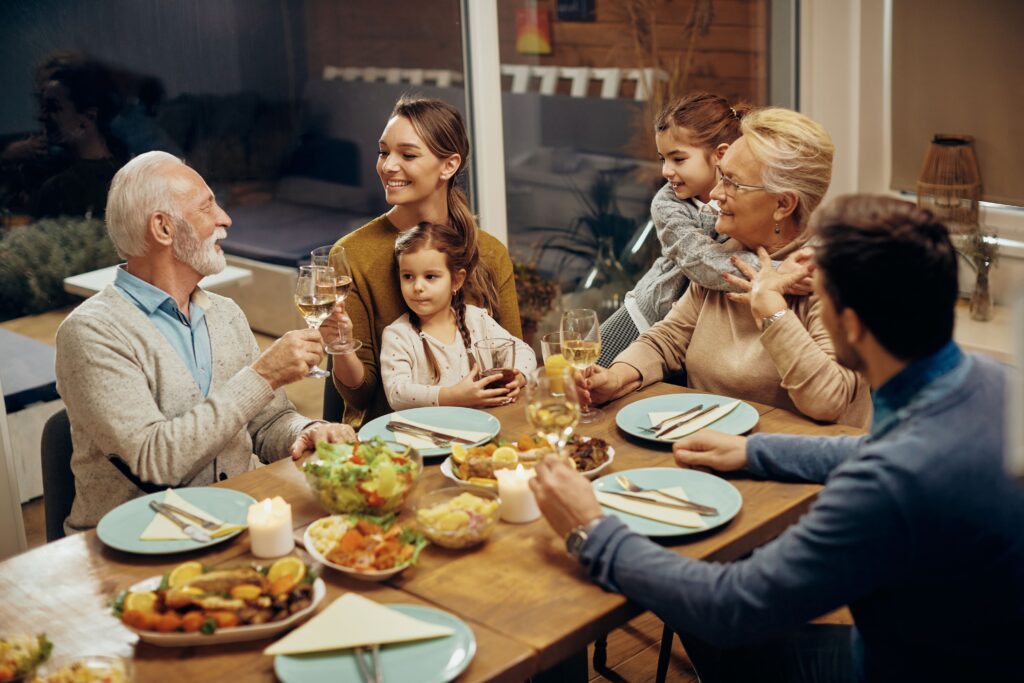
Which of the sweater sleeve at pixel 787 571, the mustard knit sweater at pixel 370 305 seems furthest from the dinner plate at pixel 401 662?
the mustard knit sweater at pixel 370 305

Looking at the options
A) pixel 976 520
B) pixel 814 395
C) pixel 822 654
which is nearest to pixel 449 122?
pixel 814 395

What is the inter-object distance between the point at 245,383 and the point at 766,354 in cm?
116

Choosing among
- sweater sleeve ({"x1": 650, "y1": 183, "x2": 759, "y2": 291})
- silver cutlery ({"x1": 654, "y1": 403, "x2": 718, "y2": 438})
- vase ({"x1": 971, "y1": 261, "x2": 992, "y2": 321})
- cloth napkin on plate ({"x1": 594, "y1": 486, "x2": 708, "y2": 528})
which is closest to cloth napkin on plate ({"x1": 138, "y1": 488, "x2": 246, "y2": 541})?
cloth napkin on plate ({"x1": 594, "y1": 486, "x2": 708, "y2": 528})

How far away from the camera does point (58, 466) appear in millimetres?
2344

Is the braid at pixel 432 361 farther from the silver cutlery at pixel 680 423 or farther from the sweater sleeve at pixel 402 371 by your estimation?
the silver cutlery at pixel 680 423

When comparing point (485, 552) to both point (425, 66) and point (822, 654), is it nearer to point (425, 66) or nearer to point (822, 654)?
point (822, 654)

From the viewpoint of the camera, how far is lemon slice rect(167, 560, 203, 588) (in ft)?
5.25

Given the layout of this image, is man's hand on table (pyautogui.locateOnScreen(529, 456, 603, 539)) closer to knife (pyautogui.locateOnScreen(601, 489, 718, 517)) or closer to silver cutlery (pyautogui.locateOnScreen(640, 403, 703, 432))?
knife (pyautogui.locateOnScreen(601, 489, 718, 517))

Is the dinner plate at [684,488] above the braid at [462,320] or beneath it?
beneath

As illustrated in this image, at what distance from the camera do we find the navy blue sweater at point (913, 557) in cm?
140

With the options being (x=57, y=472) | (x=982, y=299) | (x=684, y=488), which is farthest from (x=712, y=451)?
(x=982, y=299)

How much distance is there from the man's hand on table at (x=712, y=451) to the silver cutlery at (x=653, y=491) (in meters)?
0.14

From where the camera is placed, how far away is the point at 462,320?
2.76 meters

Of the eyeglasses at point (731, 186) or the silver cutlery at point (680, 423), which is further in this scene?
the eyeglasses at point (731, 186)
